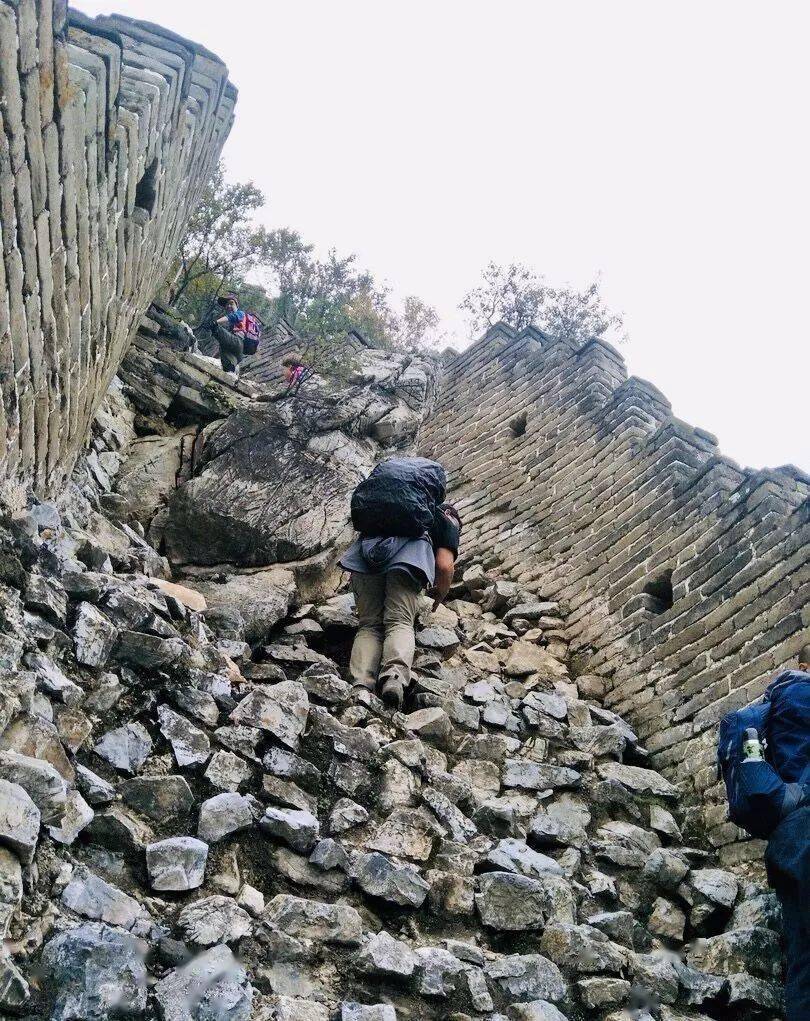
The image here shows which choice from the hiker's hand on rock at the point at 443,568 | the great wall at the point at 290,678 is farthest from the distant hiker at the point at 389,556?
the great wall at the point at 290,678

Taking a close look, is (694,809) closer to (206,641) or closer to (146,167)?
(206,641)

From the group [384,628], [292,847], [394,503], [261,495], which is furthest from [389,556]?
[292,847]

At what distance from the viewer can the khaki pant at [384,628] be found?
4754 mm

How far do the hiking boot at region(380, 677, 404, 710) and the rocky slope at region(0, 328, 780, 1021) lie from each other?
163mm

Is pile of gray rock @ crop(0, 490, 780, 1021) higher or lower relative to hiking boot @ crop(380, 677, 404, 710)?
lower

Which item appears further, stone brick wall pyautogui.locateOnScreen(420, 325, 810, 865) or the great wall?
stone brick wall pyautogui.locateOnScreen(420, 325, 810, 865)

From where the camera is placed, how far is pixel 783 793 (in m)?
3.18

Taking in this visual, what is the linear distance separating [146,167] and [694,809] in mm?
4602

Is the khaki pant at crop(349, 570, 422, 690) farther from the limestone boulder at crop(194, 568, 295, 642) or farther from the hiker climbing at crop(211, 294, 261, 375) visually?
the hiker climbing at crop(211, 294, 261, 375)

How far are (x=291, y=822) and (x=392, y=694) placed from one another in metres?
1.55

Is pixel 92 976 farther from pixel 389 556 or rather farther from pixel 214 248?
pixel 214 248

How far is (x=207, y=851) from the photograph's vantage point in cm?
275

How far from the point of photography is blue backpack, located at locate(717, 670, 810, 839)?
319 centimetres

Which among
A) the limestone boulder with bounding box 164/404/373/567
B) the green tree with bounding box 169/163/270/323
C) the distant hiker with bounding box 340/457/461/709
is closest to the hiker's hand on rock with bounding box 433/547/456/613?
the distant hiker with bounding box 340/457/461/709
